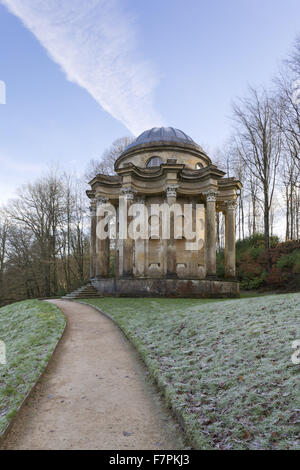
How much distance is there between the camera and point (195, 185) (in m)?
19.7

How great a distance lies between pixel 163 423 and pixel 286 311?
470 cm

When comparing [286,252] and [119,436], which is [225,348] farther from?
[286,252]

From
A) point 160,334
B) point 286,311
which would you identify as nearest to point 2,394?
point 160,334

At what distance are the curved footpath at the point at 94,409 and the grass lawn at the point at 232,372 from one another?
0.98 ft

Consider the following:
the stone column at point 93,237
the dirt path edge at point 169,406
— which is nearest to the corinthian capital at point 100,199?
the stone column at point 93,237

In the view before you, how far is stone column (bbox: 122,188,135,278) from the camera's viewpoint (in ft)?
58.3

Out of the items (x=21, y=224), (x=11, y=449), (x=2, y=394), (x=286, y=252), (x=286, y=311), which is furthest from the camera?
(x=21, y=224)

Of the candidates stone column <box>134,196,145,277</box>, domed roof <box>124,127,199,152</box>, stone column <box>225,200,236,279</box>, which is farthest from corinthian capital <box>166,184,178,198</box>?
stone column <box>225,200,236,279</box>

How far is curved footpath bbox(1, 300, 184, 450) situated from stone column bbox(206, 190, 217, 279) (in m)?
12.0

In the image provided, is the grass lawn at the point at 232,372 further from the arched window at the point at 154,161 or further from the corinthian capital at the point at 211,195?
the arched window at the point at 154,161

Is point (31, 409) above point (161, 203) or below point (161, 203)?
below

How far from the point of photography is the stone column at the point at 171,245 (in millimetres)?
17375

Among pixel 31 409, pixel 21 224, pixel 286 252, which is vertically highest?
pixel 21 224

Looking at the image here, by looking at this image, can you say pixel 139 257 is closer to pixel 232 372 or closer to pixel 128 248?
pixel 128 248
